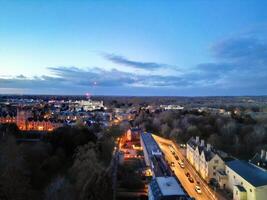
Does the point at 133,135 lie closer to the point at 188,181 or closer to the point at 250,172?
the point at 188,181

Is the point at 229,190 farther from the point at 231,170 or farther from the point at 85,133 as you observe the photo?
the point at 85,133

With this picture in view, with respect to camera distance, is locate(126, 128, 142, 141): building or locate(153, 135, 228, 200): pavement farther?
locate(126, 128, 142, 141): building

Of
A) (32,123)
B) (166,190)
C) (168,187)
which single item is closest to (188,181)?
(168,187)

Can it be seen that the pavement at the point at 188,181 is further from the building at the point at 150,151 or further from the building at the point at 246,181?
the building at the point at 150,151

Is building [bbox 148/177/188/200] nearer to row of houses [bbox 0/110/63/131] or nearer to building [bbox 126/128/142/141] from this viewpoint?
building [bbox 126/128/142/141]

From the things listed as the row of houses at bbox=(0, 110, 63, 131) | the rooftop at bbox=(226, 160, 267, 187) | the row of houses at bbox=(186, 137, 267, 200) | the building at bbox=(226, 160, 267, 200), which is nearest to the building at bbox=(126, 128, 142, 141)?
the row of houses at bbox=(0, 110, 63, 131)
